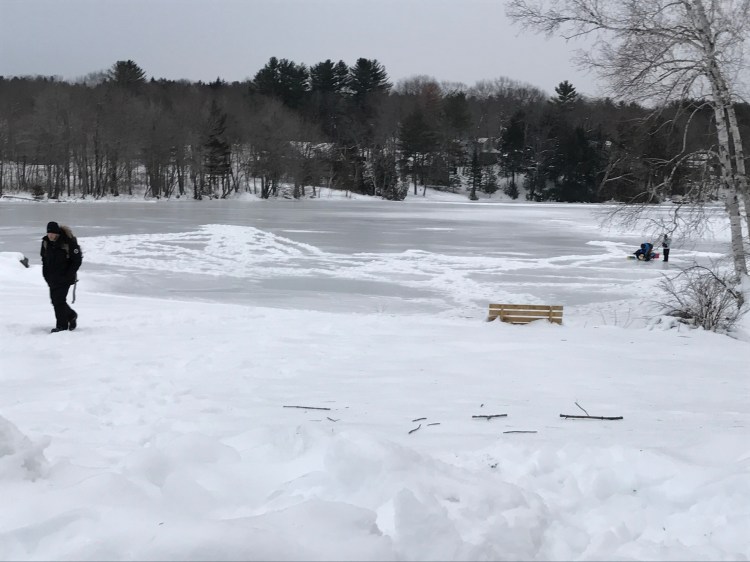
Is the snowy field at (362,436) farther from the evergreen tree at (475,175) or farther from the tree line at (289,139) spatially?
the evergreen tree at (475,175)

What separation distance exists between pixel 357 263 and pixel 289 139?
58763 millimetres

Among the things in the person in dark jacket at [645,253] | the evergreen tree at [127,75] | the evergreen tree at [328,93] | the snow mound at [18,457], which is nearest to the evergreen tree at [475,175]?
the evergreen tree at [328,93]

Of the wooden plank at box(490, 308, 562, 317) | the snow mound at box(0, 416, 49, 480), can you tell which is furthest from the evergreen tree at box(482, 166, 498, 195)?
the snow mound at box(0, 416, 49, 480)

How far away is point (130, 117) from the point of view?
64.1 metres

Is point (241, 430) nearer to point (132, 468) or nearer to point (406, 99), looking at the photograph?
point (132, 468)

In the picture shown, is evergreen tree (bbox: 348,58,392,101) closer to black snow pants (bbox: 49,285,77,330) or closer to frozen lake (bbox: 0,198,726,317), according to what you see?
frozen lake (bbox: 0,198,726,317)

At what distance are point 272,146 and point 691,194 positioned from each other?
2535 inches

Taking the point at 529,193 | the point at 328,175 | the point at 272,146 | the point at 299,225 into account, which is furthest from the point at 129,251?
the point at 529,193

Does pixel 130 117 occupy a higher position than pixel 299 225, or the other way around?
pixel 130 117

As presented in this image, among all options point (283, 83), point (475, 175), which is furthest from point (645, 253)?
point (283, 83)

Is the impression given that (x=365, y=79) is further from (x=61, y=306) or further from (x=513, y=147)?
(x=61, y=306)

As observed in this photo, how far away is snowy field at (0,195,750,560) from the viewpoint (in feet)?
8.70

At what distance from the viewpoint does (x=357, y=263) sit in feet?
64.3

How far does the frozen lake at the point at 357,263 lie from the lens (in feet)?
47.6
